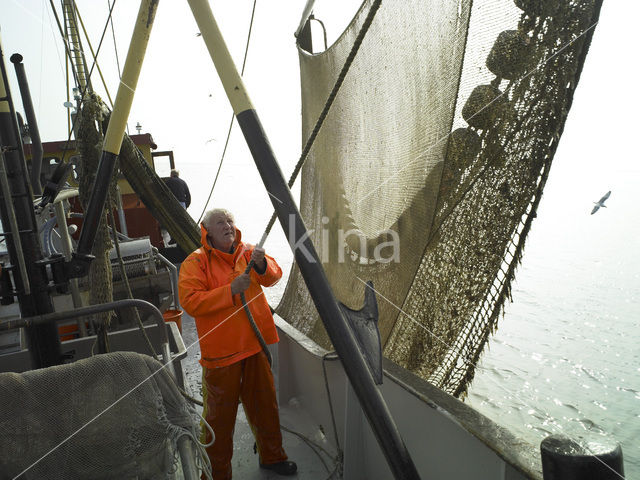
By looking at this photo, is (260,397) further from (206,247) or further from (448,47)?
(448,47)

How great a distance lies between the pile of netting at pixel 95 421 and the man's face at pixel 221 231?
3.41ft

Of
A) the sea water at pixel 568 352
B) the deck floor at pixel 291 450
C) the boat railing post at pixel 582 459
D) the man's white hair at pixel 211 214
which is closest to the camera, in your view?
the boat railing post at pixel 582 459

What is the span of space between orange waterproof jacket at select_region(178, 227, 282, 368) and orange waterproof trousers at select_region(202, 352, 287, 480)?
0.31ft

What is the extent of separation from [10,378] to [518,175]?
7.17 ft

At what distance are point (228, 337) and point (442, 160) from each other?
1499mm

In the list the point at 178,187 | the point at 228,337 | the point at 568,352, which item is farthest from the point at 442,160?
the point at 568,352

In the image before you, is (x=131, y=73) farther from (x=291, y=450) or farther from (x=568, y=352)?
(x=568, y=352)

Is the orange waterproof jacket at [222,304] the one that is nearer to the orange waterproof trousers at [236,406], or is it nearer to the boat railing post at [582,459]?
the orange waterproof trousers at [236,406]

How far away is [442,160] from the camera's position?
227cm

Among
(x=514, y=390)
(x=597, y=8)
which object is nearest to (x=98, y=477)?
(x=597, y=8)

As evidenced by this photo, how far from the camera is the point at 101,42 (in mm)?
3643

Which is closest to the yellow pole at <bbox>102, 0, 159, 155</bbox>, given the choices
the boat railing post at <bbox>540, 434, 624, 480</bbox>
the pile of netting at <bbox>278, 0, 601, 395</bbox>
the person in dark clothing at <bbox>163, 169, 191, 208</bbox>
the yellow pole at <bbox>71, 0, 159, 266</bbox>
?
the yellow pole at <bbox>71, 0, 159, 266</bbox>

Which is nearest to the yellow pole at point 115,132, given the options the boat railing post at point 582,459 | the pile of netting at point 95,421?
the pile of netting at point 95,421

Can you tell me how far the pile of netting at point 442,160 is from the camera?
197 centimetres
